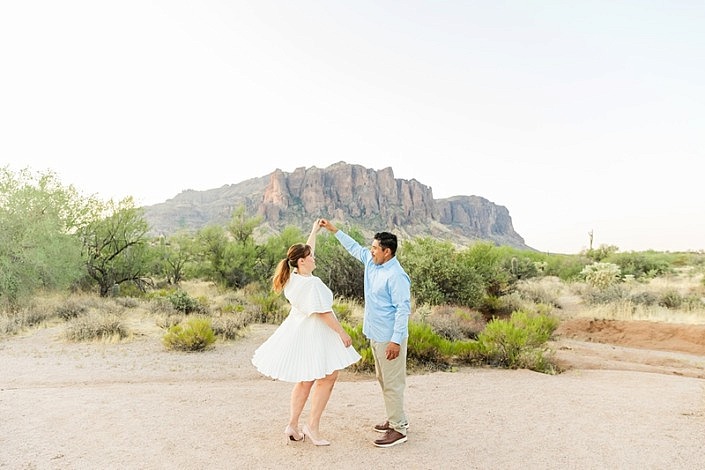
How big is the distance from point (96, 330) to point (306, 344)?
8967 millimetres

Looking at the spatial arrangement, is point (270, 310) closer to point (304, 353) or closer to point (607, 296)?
point (304, 353)

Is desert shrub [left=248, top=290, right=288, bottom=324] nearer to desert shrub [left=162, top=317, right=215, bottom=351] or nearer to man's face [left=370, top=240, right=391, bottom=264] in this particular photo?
desert shrub [left=162, top=317, right=215, bottom=351]

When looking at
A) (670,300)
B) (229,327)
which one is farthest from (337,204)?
(229,327)

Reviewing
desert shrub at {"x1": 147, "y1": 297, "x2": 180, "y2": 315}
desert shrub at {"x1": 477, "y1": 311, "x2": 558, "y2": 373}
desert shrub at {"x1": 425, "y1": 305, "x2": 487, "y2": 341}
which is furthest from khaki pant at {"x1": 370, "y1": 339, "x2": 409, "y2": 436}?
desert shrub at {"x1": 147, "y1": 297, "x2": 180, "y2": 315}

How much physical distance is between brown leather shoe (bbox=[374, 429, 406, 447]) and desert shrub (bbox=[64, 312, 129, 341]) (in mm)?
8675

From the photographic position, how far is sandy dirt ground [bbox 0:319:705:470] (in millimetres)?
4777

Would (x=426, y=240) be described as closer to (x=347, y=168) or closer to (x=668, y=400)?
(x=668, y=400)

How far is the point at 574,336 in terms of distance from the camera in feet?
50.3

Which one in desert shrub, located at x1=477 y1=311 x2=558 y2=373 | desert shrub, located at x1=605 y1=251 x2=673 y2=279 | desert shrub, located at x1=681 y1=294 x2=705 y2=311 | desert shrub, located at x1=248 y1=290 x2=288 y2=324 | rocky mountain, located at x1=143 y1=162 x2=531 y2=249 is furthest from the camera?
rocky mountain, located at x1=143 y1=162 x2=531 y2=249

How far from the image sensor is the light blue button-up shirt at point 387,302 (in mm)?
4770

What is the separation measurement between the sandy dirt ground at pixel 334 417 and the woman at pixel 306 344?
23.3 inches

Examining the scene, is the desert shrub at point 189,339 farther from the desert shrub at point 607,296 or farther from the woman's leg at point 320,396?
the desert shrub at point 607,296

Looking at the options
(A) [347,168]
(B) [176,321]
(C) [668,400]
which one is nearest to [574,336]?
(C) [668,400]

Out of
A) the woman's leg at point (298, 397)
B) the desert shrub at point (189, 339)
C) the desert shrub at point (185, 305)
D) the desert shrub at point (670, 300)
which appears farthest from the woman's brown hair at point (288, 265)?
the desert shrub at point (670, 300)
